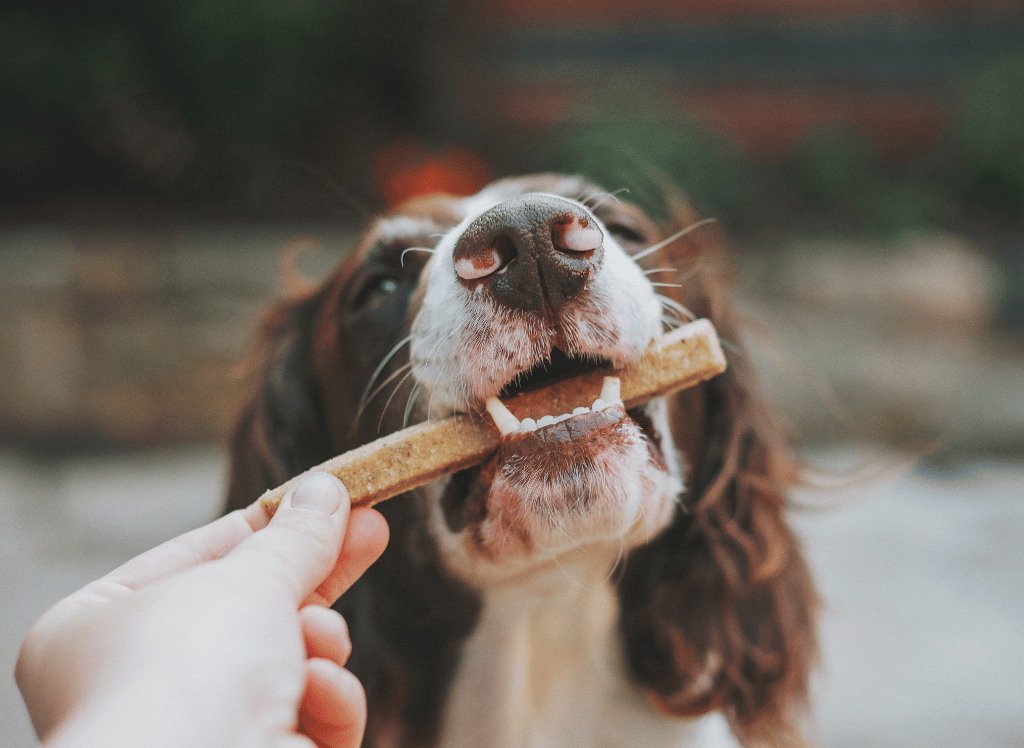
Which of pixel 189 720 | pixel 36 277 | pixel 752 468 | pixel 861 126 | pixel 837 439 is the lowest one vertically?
pixel 189 720

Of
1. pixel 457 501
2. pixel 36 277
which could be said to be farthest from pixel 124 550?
pixel 457 501

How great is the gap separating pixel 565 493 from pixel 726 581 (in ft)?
2.95

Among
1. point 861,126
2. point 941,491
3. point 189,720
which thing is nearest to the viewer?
point 189,720

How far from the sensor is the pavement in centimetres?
298

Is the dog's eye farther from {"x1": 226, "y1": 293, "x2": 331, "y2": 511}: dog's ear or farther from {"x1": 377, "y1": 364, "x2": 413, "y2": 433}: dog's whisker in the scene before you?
{"x1": 226, "y1": 293, "x2": 331, "y2": 511}: dog's ear

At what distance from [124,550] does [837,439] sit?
4.86 meters

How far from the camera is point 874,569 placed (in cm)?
397

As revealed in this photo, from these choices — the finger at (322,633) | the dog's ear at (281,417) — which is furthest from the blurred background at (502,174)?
the finger at (322,633)

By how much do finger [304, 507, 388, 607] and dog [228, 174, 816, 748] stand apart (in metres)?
0.21

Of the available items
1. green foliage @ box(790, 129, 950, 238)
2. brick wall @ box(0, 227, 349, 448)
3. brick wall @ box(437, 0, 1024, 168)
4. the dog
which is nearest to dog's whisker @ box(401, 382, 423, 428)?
the dog

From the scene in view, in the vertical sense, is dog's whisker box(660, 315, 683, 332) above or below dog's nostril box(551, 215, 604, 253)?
below

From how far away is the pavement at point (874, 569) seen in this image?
2982 millimetres

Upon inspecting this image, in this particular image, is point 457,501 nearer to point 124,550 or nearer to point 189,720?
point 189,720

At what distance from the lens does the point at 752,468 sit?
2061 millimetres
